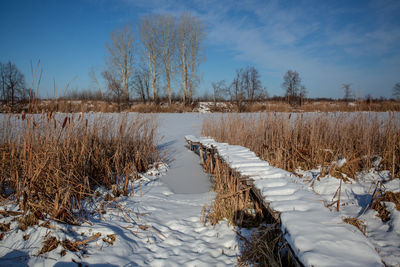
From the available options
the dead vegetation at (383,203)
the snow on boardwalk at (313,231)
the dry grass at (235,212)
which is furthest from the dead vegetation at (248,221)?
the dead vegetation at (383,203)

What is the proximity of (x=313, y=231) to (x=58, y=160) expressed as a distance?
8.26 feet

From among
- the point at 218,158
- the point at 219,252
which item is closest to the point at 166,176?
the point at 218,158

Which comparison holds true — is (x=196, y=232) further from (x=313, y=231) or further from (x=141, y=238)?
(x=313, y=231)

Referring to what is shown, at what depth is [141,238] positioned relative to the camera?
1.90m

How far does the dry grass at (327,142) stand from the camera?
3.36 m

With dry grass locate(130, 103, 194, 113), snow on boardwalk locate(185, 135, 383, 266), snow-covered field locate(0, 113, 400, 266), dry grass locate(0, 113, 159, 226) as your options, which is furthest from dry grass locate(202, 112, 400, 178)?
dry grass locate(130, 103, 194, 113)

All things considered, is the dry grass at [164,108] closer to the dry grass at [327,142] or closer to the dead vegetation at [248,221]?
the dry grass at [327,142]

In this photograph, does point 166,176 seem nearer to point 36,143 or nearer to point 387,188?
point 36,143

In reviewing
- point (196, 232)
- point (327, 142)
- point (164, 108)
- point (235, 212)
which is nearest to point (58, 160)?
point (196, 232)

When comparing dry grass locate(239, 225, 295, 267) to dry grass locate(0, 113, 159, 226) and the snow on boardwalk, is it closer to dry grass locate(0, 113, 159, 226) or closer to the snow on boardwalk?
the snow on boardwalk

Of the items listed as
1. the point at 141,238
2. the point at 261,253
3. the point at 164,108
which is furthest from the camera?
the point at 164,108

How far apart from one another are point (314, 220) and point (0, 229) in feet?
7.77

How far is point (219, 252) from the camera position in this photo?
177 cm

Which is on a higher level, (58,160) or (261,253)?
(58,160)
